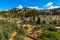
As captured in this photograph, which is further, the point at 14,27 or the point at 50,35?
the point at 14,27

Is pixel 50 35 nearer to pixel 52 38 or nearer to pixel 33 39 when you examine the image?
pixel 52 38

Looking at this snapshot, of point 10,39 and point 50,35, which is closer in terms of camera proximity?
point 50,35

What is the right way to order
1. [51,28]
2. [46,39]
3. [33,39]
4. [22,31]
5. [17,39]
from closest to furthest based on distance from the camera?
1. [46,39]
2. [17,39]
3. [33,39]
4. [22,31]
5. [51,28]

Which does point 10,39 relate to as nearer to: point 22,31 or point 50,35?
point 22,31

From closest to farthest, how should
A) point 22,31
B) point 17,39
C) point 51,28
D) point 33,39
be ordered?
point 17,39, point 33,39, point 22,31, point 51,28

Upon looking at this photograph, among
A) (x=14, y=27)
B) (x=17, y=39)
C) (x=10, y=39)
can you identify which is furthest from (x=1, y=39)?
(x=14, y=27)

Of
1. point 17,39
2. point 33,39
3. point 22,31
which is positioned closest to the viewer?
point 17,39

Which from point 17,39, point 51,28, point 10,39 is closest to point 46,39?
point 17,39

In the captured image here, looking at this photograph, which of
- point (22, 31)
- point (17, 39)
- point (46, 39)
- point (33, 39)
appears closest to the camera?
point (46, 39)
